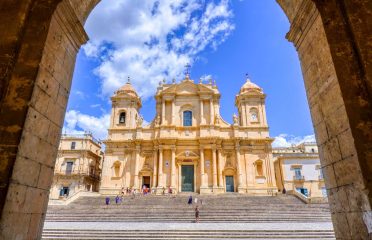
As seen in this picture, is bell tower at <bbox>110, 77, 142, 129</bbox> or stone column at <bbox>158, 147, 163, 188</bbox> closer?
stone column at <bbox>158, 147, 163, 188</bbox>

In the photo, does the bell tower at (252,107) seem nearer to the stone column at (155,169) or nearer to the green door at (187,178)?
the green door at (187,178)

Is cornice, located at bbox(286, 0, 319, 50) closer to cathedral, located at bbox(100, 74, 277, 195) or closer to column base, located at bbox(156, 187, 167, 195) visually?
cathedral, located at bbox(100, 74, 277, 195)

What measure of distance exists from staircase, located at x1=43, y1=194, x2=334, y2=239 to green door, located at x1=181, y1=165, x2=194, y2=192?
5110 mm

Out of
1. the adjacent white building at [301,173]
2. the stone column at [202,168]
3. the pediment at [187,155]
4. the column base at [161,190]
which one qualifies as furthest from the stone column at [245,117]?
the column base at [161,190]

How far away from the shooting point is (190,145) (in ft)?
93.7

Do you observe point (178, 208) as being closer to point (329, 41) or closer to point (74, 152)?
point (329, 41)

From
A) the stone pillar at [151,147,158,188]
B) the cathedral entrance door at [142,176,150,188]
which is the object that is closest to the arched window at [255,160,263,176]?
the stone pillar at [151,147,158,188]

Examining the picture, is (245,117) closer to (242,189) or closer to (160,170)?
(242,189)

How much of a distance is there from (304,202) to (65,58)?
1948 cm

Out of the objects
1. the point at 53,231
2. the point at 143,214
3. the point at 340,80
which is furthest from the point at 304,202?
the point at 340,80

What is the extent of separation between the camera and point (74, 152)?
36438 mm

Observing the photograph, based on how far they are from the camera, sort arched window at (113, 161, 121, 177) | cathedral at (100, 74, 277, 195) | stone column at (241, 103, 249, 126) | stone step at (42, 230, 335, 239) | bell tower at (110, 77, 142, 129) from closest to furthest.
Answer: stone step at (42, 230, 335, 239) → cathedral at (100, 74, 277, 195) → arched window at (113, 161, 121, 177) → stone column at (241, 103, 249, 126) → bell tower at (110, 77, 142, 129)

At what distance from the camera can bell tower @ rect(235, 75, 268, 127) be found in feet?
97.5

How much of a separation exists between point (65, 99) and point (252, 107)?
27729mm
